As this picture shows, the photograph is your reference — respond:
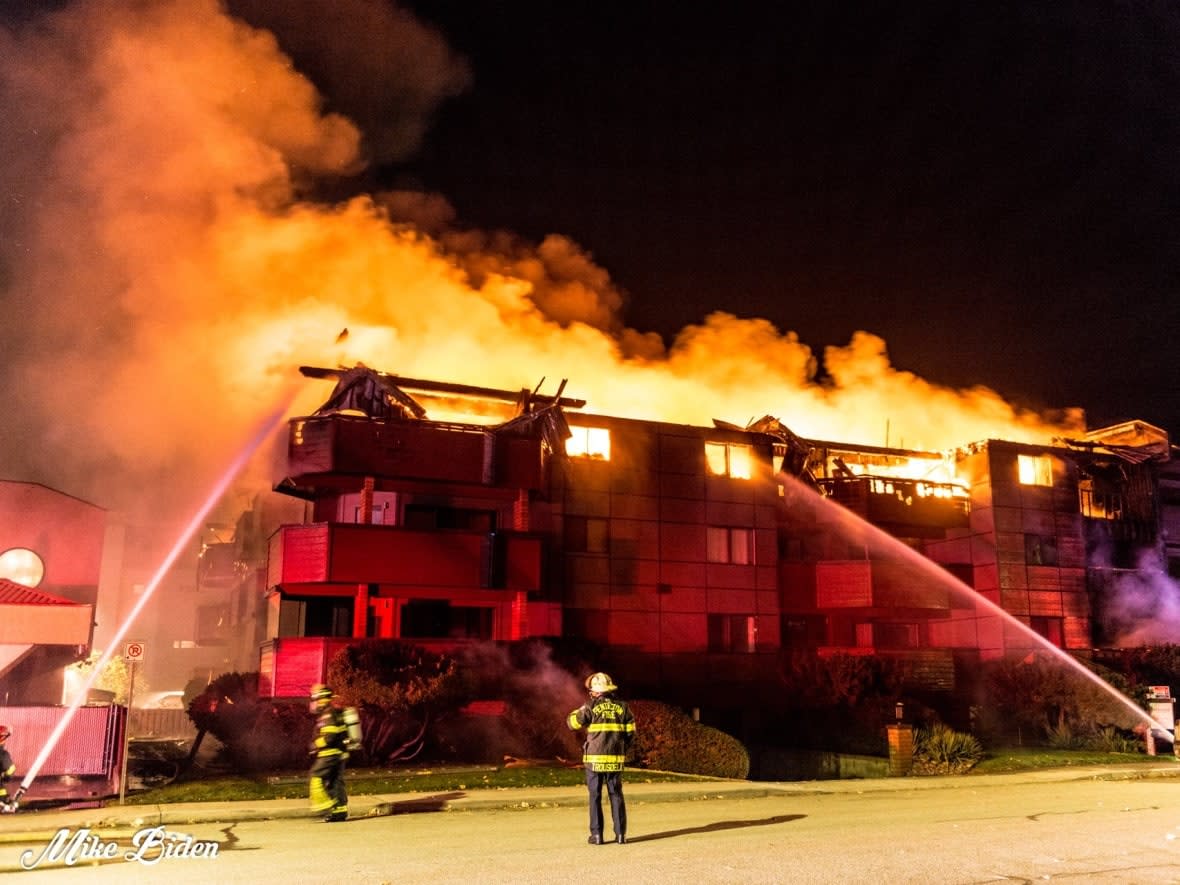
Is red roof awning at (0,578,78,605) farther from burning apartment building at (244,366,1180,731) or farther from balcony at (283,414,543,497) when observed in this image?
balcony at (283,414,543,497)

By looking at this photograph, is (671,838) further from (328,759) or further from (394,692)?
(394,692)

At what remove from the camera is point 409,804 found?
14695 millimetres

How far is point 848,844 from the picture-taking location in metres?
10.9

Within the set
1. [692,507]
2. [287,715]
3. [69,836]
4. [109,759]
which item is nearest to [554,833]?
[69,836]

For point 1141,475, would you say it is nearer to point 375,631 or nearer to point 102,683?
point 375,631

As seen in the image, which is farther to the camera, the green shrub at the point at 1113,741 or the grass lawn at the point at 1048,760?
the green shrub at the point at 1113,741

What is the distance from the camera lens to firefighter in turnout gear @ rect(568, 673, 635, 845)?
35.1ft

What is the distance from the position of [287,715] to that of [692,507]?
16.8 m

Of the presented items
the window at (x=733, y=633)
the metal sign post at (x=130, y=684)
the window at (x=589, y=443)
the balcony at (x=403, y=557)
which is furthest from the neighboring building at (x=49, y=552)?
the window at (x=733, y=633)

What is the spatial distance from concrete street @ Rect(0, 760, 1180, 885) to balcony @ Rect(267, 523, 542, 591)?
13.6m

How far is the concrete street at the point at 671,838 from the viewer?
922 cm

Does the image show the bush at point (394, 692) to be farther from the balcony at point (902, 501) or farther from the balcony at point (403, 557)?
the balcony at point (902, 501)

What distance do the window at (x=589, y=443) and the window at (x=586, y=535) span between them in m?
2.25

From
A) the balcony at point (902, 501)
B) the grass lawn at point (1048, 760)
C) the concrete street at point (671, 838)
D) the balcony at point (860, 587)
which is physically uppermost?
the balcony at point (902, 501)
